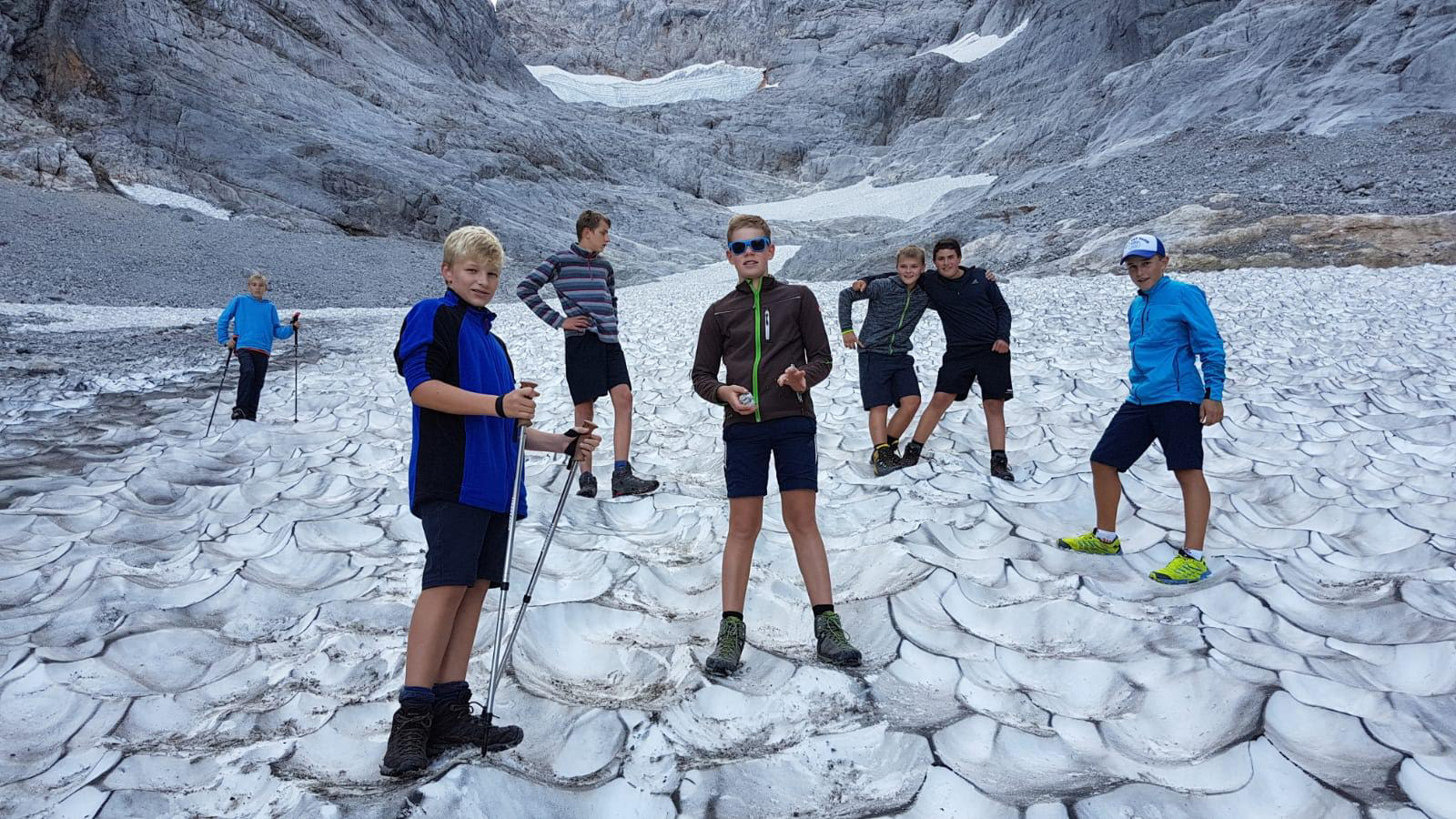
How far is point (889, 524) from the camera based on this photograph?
16.2 feet

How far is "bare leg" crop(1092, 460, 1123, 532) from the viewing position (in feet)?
15.4

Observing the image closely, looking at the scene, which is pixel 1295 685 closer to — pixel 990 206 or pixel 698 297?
pixel 698 297

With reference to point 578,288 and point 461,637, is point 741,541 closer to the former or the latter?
point 461,637

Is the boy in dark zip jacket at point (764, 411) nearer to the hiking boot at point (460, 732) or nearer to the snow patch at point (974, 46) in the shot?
the hiking boot at point (460, 732)

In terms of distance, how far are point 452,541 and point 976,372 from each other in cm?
474

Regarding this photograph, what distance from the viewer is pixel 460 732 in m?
2.80

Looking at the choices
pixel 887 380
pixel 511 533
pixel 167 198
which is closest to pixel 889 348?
pixel 887 380

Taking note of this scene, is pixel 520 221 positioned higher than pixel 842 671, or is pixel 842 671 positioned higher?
pixel 520 221

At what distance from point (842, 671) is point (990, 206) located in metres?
37.5

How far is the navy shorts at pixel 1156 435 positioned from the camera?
4.44 metres

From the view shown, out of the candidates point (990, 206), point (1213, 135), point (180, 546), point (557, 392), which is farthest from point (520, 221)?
point (180, 546)

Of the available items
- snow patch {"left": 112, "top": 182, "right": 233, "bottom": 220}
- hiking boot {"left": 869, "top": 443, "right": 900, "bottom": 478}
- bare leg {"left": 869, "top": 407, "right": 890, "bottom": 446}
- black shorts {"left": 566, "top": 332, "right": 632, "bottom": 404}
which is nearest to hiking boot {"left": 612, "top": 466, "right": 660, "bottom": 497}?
black shorts {"left": 566, "top": 332, "right": 632, "bottom": 404}

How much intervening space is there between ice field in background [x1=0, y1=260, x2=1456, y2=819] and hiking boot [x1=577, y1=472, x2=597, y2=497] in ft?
0.60

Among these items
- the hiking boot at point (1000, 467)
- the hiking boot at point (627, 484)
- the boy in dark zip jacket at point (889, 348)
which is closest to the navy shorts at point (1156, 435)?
the hiking boot at point (1000, 467)
